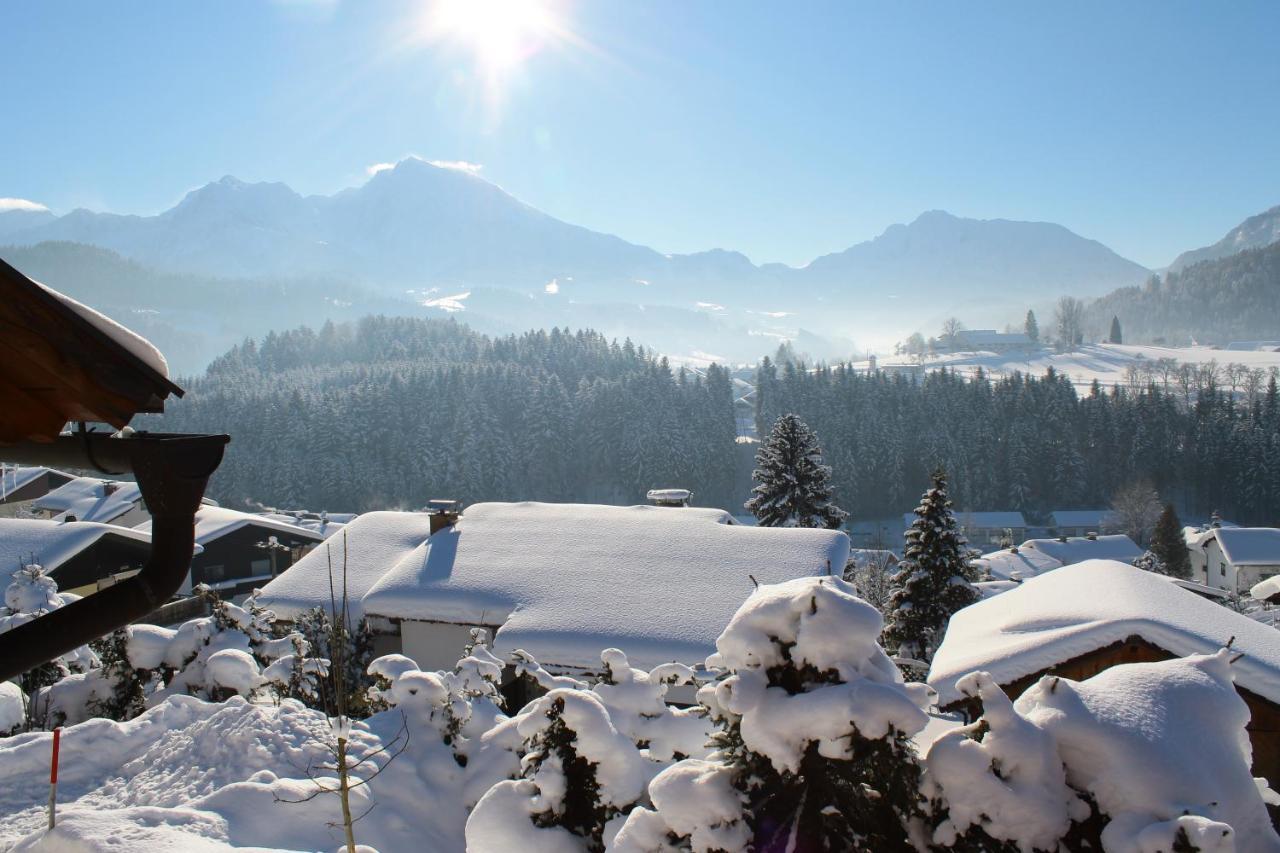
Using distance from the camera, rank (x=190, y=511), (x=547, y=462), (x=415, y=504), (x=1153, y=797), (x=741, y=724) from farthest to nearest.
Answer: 1. (x=547, y=462)
2. (x=415, y=504)
3. (x=741, y=724)
4. (x=1153, y=797)
5. (x=190, y=511)

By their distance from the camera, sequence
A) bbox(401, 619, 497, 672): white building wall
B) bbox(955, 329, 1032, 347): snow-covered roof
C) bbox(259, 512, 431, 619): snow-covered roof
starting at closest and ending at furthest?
bbox(401, 619, 497, 672): white building wall, bbox(259, 512, 431, 619): snow-covered roof, bbox(955, 329, 1032, 347): snow-covered roof

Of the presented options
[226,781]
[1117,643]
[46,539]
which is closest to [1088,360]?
[1117,643]

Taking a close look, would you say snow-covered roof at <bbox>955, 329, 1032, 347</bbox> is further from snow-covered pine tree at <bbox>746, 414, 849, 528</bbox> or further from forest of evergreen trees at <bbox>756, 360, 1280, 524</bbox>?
snow-covered pine tree at <bbox>746, 414, 849, 528</bbox>

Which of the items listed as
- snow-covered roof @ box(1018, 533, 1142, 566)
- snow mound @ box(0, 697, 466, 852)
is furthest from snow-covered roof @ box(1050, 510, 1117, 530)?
snow mound @ box(0, 697, 466, 852)

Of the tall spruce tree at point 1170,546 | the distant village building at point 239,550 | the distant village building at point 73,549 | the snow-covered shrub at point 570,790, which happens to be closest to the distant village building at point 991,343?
the tall spruce tree at point 1170,546

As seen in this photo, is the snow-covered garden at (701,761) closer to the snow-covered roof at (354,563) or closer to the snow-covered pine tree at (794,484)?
the snow-covered roof at (354,563)

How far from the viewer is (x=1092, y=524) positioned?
234ft

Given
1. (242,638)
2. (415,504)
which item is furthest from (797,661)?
(415,504)

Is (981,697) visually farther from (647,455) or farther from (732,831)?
(647,455)

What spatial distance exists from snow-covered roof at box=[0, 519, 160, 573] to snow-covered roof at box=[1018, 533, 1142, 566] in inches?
1982

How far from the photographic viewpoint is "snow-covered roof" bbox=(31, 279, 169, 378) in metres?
1.87

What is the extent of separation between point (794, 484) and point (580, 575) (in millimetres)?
14381

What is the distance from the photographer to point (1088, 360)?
537ft

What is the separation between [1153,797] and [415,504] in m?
76.8
